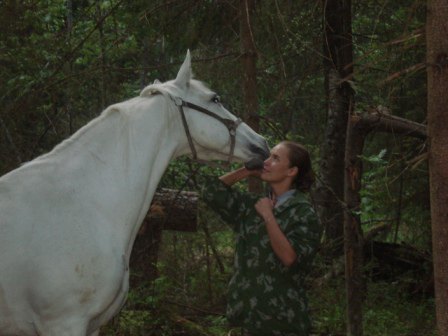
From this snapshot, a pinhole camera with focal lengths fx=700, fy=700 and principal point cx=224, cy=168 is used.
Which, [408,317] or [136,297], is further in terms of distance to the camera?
[408,317]

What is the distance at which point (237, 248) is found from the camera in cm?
423

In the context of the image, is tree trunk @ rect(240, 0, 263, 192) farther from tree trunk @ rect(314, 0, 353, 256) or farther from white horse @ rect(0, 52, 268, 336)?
tree trunk @ rect(314, 0, 353, 256)

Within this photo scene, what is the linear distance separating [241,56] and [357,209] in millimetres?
1806

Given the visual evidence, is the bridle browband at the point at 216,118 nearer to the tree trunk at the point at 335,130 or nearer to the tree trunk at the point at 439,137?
the tree trunk at the point at 439,137

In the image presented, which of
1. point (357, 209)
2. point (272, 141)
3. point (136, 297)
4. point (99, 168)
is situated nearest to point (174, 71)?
point (272, 141)

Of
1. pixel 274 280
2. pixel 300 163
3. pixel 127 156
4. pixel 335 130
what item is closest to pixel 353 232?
pixel 300 163

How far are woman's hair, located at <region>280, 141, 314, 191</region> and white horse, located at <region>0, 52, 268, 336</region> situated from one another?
0.34 m

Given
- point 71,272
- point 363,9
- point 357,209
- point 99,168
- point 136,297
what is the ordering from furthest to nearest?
point 363,9 → point 136,297 → point 357,209 → point 99,168 → point 71,272

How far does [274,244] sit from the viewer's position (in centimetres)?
384

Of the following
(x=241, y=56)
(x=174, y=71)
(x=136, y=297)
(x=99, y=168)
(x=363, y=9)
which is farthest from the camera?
(x=174, y=71)

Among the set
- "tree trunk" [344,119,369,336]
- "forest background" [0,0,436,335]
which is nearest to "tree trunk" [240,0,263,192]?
"forest background" [0,0,436,335]

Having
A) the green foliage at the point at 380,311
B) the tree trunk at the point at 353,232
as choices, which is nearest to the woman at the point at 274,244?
the tree trunk at the point at 353,232

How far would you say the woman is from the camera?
3928 millimetres

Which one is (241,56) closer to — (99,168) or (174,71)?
(99,168)
